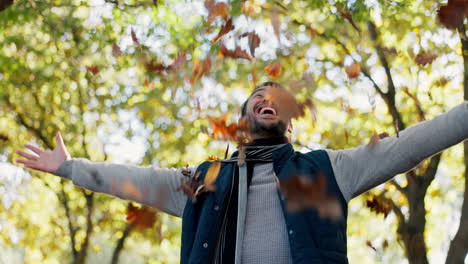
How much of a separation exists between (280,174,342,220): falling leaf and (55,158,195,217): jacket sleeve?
2.30 ft

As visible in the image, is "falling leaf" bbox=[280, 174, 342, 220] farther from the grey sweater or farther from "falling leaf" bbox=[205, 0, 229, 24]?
"falling leaf" bbox=[205, 0, 229, 24]

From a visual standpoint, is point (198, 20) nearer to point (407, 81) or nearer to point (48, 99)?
point (407, 81)

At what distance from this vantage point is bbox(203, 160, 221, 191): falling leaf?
124 inches

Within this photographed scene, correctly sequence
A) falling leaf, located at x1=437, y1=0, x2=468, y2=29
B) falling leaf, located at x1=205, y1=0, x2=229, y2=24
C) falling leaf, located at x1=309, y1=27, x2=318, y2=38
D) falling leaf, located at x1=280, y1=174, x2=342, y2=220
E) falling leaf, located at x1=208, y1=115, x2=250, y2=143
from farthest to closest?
falling leaf, located at x1=309, y1=27, x2=318, y2=38 < falling leaf, located at x1=205, y1=0, x2=229, y2=24 < falling leaf, located at x1=437, y1=0, x2=468, y2=29 < falling leaf, located at x1=208, y1=115, x2=250, y2=143 < falling leaf, located at x1=280, y1=174, x2=342, y2=220

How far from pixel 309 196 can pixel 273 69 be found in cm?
553

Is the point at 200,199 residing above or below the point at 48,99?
below

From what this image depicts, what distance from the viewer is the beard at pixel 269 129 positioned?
337 centimetres

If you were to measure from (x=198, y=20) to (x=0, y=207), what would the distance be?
8399 millimetres

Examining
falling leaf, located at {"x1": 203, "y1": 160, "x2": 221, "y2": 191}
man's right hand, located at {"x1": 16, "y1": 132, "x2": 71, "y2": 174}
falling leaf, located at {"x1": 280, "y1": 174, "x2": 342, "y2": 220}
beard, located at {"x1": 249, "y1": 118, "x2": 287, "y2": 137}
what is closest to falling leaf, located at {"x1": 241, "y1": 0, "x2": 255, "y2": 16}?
beard, located at {"x1": 249, "y1": 118, "x2": 287, "y2": 137}

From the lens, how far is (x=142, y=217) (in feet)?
13.5

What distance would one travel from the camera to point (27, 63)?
37.0 feet

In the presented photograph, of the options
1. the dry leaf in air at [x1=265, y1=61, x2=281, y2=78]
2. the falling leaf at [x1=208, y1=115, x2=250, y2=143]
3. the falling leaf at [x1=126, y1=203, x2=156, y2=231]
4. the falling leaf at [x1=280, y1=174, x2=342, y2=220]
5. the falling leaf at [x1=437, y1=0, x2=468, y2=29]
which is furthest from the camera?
the dry leaf in air at [x1=265, y1=61, x2=281, y2=78]

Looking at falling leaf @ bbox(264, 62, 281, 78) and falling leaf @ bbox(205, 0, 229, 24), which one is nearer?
falling leaf @ bbox(205, 0, 229, 24)

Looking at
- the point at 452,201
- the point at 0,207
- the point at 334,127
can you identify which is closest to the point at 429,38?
the point at 334,127
